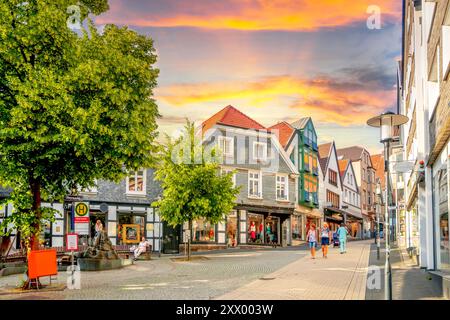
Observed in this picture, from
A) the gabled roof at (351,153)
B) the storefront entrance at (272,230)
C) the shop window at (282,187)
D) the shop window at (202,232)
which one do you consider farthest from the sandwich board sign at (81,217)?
the gabled roof at (351,153)

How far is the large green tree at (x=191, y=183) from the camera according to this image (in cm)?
2538

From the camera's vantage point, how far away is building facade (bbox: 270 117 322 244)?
47.3 m

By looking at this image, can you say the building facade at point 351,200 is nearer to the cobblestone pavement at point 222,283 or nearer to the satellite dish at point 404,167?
the satellite dish at point 404,167

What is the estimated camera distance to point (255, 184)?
134 feet

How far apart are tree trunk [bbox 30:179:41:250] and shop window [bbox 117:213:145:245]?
18.4m

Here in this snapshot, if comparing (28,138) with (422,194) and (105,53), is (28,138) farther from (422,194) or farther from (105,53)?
(422,194)

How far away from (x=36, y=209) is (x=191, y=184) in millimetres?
11464

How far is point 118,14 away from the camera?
15.3 m

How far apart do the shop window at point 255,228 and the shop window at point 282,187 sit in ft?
8.99

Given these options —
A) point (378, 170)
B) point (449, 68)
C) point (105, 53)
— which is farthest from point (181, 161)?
point (378, 170)

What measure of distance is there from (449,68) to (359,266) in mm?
10353

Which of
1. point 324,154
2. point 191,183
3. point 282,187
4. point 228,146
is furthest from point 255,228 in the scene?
point 324,154

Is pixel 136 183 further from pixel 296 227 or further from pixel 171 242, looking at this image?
pixel 296 227
